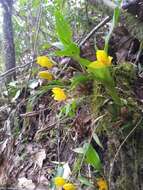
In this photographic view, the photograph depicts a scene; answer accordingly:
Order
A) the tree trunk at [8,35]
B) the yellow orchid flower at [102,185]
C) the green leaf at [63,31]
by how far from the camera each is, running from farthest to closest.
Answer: the tree trunk at [8,35] < the green leaf at [63,31] < the yellow orchid flower at [102,185]

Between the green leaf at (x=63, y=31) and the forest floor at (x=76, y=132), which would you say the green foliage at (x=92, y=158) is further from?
the green leaf at (x=63, y=31)

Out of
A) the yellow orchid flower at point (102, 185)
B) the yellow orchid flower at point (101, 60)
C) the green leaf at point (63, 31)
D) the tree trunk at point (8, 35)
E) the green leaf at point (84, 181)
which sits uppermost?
the tree trunk at point (8, 35)

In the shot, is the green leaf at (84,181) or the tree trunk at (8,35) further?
the tree trunk at (8,35)

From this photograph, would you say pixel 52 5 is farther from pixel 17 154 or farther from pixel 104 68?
pixel 104 68

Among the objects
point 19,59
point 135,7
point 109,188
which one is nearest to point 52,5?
point 19,59

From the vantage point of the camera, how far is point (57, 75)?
170 centimetres

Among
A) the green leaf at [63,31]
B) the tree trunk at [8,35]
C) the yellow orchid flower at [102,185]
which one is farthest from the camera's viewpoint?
the tree trunk at [8,35]

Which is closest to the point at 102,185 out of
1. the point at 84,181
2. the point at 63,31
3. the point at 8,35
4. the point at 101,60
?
the point at 84,181

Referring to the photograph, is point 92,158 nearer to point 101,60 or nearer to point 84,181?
point 84,181

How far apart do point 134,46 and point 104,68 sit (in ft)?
1.59

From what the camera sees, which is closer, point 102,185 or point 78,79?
point 102,185

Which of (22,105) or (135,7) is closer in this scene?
(135,7)

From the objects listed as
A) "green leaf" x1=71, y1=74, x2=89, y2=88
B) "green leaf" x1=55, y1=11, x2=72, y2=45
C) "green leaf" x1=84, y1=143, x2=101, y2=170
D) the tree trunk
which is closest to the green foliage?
"green leaf" x1=84, y1=143, x2=101, y2=170

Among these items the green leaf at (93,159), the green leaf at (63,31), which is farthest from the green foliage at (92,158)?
the green leaf at (63,31)
